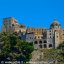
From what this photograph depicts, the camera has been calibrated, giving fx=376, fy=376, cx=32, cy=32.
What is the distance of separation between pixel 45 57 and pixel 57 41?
10.3 meters

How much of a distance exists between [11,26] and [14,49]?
35.1 metres

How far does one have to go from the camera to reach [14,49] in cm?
10256

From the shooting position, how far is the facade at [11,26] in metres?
135

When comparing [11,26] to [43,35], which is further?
[11,26]

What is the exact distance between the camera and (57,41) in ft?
399

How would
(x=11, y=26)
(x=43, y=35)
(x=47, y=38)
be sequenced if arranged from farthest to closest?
1. (x=11, y=26)
2. (x=43, y=35)
3. (x=47, y=38)

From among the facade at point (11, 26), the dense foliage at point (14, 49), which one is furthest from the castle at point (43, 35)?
the dense foliage at point (14, 49)

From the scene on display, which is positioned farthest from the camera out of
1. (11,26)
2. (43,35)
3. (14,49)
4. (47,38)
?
(11,26)

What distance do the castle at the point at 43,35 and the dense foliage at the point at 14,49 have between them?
59.2 feet

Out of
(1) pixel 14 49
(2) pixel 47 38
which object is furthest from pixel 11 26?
(1) pixel 14 49

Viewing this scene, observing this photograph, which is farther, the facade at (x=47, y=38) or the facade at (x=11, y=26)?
the facade at (x=11, y=26)

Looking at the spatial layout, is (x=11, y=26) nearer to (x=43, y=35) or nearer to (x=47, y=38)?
(x=43, y=35)

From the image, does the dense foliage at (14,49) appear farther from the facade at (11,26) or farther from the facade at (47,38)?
the facade at (11,26)

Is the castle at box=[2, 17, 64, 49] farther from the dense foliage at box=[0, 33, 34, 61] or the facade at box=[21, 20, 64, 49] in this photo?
the dense foliage at box=[0, 33, 34, 61]
